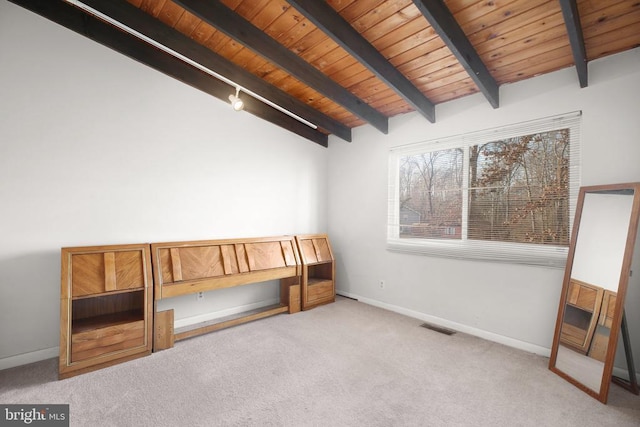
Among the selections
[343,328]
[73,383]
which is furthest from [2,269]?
→ [343,328]

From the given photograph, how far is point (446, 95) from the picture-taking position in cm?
316

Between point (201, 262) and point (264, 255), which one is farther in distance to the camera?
point (264, 255)

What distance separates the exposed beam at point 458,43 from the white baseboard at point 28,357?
13.0 feet

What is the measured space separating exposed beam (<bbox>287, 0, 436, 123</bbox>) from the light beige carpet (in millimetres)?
2516

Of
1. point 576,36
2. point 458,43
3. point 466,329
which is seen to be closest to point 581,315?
point 466,329

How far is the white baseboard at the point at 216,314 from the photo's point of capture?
3.29m

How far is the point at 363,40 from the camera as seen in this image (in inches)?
95.8

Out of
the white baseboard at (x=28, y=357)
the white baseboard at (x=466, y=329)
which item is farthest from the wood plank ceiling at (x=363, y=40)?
the white baseboard at (x=28, y=357)

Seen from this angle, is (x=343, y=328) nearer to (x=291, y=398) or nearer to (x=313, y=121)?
(x=291, y=398)

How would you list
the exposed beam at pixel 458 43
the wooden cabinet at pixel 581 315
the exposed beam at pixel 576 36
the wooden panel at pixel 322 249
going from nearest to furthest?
the exposed beam at pixel 576 36, the exposed beam at pixel 458 43, the wooden cabinet at pixel 581 315, the wooden panel at pixel 322 249

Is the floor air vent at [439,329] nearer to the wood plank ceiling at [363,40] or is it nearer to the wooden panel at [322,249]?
the wooden panel at [322,249]

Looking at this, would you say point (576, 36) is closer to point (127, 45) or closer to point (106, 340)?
point (127, 45)

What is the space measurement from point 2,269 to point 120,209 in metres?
0.94

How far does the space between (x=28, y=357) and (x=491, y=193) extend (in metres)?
4.46
